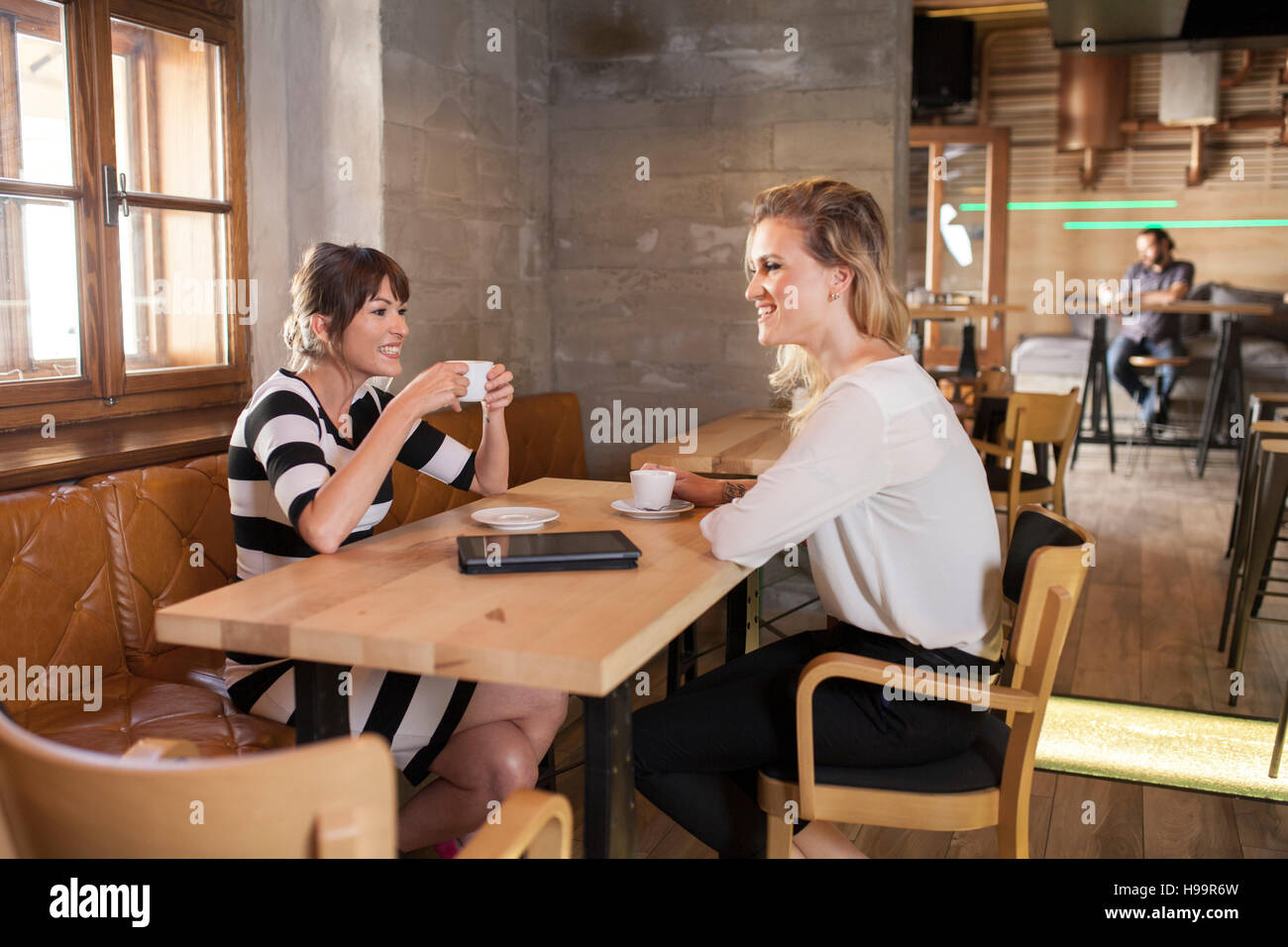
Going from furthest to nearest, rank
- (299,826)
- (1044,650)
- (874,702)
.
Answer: (874,702) → (1044,650) → (299,826)

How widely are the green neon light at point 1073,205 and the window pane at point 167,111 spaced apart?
26.8ft

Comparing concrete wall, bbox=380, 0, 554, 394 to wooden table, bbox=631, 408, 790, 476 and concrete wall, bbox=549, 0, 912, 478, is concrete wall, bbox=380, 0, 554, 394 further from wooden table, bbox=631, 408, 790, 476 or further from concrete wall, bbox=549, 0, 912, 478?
wooden table, bbox=631, 408, 790, 476

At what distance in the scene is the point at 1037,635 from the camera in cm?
164

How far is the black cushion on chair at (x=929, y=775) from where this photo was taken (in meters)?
1.67

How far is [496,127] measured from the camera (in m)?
3.86

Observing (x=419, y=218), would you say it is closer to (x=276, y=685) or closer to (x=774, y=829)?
(x=276, y=685)

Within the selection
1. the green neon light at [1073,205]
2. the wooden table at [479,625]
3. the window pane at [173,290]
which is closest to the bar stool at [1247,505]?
the wooden table at [479,625]

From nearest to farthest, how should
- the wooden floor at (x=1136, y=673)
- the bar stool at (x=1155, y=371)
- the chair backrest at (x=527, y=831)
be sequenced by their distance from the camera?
the chair backrest at (x=527, y=831) < the wooden floor at (x=1136, y=673) < the bar stool at (x=1155, y=371)

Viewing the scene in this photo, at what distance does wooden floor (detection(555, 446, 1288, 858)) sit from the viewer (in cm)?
248

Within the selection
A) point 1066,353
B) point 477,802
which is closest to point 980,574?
point 477,802

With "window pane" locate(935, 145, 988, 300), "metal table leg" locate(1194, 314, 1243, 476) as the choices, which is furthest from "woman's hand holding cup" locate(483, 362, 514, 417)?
"window pane" locate(935, 145, 988, 300)

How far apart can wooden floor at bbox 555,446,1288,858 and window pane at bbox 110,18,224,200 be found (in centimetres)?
177

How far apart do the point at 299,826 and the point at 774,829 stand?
3.38 ft

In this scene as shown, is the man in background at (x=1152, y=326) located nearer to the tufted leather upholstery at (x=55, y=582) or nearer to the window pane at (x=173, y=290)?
the window pane at (x=173, y=290)
